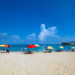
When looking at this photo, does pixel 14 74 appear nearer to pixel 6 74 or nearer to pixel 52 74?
pixel 6 74

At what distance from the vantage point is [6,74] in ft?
16.6

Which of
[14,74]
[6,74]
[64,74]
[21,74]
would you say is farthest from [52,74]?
[6,74]

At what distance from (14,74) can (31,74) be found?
3.44 feet

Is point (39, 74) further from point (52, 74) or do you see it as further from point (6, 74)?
point (6, 74)

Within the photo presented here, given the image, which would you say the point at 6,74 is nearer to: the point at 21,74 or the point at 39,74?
the point at 21,74

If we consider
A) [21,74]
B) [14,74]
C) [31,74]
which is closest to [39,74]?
[31,74]

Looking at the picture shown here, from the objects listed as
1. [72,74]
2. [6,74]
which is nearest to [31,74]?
[6,74]

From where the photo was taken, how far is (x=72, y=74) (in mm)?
5246

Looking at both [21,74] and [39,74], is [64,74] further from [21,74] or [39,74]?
[21,74]

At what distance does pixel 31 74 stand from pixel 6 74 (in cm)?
153

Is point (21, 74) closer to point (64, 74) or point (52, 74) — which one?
point (52, 74)

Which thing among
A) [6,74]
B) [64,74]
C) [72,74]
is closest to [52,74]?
[64,74]

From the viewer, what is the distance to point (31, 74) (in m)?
5.23

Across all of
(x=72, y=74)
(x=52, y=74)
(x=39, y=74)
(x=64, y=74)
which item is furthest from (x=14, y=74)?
(x=72, y=74)
